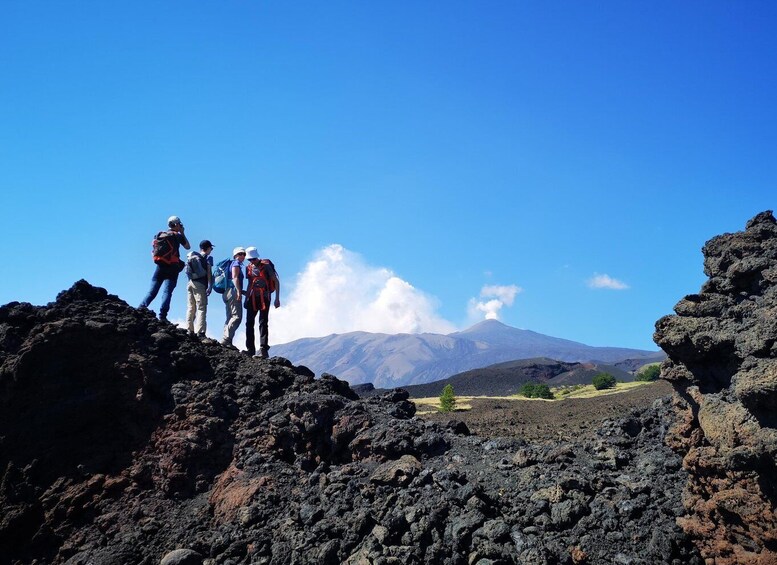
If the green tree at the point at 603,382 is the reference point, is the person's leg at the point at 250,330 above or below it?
above

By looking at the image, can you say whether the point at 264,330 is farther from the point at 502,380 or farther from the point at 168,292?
the point at 502,380

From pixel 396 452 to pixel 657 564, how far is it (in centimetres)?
308

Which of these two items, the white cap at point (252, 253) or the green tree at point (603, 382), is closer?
the white cap at point (252, 253)

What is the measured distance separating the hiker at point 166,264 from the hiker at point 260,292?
1346 millimetres

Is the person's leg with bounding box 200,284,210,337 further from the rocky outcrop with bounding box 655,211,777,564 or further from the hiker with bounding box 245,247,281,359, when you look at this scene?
the rocky outcrop with bounding box 655,211,777,564

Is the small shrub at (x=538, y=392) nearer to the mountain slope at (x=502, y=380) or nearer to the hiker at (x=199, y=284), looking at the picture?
the mountain slope at (x=502, y=380)

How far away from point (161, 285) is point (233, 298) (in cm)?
137

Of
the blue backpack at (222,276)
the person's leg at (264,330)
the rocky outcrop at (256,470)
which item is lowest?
the rocky outcrop at (256,470)

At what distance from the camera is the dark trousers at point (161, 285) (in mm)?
10789

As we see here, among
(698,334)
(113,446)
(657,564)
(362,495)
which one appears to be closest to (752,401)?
(698,334)

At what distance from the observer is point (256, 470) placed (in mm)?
7074

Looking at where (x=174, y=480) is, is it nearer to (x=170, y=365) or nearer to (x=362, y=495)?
(x=170, y=365)

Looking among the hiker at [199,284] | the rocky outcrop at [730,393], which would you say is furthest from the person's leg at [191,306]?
the rocky outcrop at [730,393]

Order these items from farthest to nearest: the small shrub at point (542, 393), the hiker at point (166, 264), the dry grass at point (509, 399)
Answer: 1. the small shrub at point (542, 393)
2. the dry grass at point (509, 399)
3. the hiker at point (166, 264)
